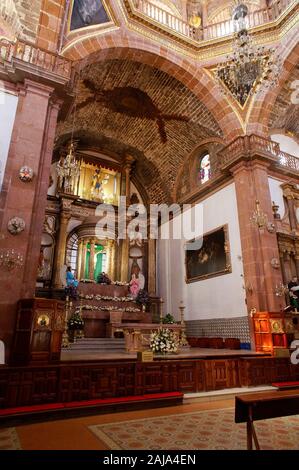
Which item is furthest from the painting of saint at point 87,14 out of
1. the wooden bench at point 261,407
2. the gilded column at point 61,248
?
the wooden bench at point 261,407

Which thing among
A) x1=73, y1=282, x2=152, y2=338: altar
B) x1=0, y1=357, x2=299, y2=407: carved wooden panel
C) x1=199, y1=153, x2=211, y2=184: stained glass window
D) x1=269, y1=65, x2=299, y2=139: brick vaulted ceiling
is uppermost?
x1=269, y1=65, x2=299, y2=139: brick vaulted ceiling

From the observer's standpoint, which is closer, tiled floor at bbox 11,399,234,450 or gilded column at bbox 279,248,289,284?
tiled floor at bbox 11,399,234,450

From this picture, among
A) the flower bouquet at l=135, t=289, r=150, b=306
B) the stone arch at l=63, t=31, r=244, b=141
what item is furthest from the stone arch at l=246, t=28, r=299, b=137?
the flower bouquet at l=135, t=289, r=150, b=306

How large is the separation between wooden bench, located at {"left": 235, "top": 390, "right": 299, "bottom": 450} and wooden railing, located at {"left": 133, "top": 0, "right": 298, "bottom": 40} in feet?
42.6

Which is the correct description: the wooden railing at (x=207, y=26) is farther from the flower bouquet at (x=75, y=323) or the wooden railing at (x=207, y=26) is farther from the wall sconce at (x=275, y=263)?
the flower bouquet at (x=75, y=323)

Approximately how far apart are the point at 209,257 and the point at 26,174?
8.41m

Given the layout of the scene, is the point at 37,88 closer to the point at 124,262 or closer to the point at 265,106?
the point at 265,106

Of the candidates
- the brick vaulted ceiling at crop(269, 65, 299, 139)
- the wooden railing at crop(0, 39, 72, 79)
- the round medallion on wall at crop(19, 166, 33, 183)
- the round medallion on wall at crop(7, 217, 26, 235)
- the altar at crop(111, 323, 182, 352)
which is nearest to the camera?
the round medallion on wall at crop(7, 217, 26, 235)

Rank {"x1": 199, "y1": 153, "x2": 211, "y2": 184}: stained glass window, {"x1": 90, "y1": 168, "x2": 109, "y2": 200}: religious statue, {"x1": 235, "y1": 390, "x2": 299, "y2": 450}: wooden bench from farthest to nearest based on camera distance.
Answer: {"x1": 90, "y1": 168, "x2": 109, "y2": 200}: religious statue, {"x1": 199, "y1": 153, "x2": 211, "y2": 184}: stained glass window, {"x1": 235, "y1": 390, "x2": 299, "y2": 450}: wooden bench

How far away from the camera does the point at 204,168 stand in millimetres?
14898

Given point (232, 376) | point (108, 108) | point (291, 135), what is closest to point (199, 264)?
point (232, 376)

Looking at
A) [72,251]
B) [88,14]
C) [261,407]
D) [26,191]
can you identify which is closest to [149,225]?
[72,251]

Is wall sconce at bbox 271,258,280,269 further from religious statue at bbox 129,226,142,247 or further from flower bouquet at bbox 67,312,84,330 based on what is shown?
religious statue at bbox 129,226,142,247

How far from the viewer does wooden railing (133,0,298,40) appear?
469 inches
